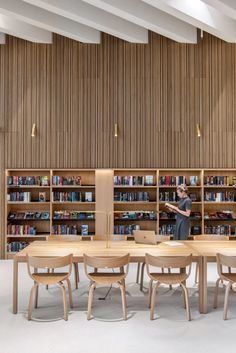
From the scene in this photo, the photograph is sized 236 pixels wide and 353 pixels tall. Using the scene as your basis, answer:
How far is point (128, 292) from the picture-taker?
19.4ft

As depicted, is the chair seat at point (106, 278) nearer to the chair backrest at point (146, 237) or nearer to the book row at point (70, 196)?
the chair backrest at point (146, 237)

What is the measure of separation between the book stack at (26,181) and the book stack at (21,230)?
35.6 inches

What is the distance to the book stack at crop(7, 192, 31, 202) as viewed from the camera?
28.2 ft

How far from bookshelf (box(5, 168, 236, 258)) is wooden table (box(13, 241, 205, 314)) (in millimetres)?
2673

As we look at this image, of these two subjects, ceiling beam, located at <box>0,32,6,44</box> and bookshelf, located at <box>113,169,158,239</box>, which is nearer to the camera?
bookshelf, located at <box>113,169,158,239</box>

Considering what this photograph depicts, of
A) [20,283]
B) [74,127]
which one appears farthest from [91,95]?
[20,283]

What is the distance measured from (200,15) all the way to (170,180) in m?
3.36

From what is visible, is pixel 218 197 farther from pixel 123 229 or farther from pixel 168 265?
pixel 168 265

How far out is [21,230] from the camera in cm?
859

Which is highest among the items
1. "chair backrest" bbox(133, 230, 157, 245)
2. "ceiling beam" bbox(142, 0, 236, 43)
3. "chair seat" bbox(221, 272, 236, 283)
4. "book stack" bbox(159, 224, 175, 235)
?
"ceiling beam" bbox(142, 0, 236, 43)

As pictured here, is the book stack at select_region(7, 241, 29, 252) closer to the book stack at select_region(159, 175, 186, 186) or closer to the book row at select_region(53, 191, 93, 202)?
the book row at select_region(53, 191, 93, 202)

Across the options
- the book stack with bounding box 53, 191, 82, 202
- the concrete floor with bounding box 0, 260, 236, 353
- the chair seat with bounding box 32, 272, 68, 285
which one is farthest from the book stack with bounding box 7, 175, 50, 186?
the chair seat with bounding box 32, 272, 68, 285

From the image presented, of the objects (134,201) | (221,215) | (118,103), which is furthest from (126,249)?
(118,103)

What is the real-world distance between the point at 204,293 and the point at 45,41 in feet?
20.9
